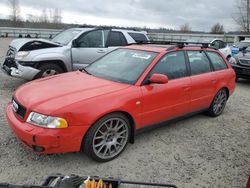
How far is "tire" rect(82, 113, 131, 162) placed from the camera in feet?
10.7

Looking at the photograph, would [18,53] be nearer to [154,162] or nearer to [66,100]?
[66,100]

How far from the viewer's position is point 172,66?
4324 millimetres

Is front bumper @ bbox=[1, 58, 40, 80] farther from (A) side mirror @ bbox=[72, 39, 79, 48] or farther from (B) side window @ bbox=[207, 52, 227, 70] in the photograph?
(B) side window @ bbox=[207, 52, 227, 70]

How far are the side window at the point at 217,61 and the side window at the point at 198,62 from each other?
20 centimetres

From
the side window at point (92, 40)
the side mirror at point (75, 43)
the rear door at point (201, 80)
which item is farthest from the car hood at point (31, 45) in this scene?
the rear door at point (201, 80)

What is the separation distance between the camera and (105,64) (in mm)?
4520

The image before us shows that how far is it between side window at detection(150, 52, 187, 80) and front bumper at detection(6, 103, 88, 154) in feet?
4.97

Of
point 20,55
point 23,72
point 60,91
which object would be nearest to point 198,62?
point 60,91

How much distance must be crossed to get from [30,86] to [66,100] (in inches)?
37.5

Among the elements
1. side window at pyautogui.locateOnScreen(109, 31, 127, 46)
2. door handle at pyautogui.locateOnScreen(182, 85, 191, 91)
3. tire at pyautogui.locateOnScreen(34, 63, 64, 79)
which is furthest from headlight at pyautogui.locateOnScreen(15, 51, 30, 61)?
door handle at pyautogui.locateOnScreen(182, 85, 191, 91)

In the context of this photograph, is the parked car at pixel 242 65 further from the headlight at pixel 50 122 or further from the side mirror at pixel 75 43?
the headlight at pixel 50 122

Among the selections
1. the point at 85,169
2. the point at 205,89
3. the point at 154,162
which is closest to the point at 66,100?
the point at 85,169

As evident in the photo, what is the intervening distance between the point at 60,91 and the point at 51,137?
732 mm

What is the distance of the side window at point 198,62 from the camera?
4.69 meters
